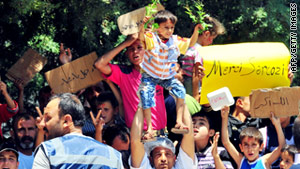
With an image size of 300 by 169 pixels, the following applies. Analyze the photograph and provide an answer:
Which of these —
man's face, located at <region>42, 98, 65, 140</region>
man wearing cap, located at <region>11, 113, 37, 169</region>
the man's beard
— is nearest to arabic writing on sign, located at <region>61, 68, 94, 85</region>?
man wearing cap, located at <region>11, 113, 37, 169</region>

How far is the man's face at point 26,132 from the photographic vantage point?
7555 millimetres

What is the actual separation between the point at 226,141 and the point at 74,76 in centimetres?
196

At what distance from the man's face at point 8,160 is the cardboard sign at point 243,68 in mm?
2296

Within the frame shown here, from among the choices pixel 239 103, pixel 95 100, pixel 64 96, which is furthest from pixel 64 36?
pixel 64 96

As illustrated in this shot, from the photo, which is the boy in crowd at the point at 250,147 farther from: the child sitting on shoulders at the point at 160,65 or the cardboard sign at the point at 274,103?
the child sitting on shoulders at the point at 160,65

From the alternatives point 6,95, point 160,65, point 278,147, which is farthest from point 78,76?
point 278,147

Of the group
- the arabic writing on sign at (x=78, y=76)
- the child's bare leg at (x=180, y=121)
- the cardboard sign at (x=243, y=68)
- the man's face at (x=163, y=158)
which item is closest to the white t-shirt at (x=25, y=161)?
the arabic writing on sign at (x=78, y=76)

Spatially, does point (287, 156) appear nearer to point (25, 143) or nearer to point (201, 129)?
point (201, 129)

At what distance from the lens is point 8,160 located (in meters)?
6.89

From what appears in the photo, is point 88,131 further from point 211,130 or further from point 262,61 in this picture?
point 262,61

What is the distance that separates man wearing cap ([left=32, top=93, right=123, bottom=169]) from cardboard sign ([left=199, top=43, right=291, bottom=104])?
106 inches

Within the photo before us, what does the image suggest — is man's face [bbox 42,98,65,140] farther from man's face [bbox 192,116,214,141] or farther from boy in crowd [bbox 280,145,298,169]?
boy in crowd [bbox 280,145,298,169]

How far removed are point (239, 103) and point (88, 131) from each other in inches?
76.6

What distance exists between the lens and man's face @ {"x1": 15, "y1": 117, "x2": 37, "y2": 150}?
755 centimetres
